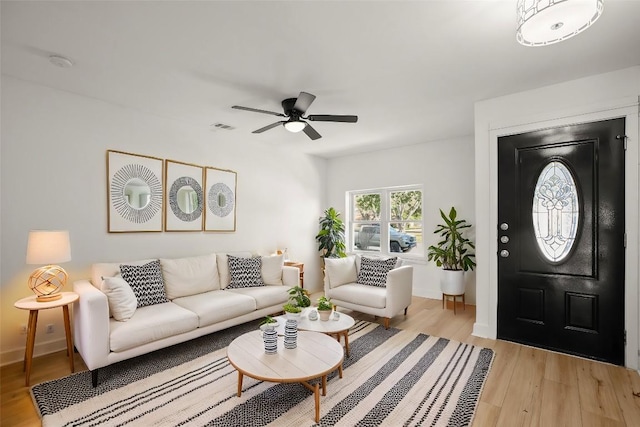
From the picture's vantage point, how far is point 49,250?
262 centimetres

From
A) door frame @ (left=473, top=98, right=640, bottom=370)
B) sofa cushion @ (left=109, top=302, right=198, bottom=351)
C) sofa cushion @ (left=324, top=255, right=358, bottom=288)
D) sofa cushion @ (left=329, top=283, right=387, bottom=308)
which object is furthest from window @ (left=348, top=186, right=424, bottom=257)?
sofa cushion @ (left=109, top=302, right=198, bottom=351)

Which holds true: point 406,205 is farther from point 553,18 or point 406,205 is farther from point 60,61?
point 60,61

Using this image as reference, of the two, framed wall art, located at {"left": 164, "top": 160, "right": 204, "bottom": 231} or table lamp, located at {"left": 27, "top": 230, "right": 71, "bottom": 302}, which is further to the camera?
framed wall art, located at {"left": 164, "top": 160, "right": 204, "bottom": 231}

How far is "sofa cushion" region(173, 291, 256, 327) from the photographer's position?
10.4 feet

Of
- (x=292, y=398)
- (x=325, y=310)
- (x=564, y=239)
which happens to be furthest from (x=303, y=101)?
(x=564, y=239)

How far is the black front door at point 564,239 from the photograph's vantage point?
2.81m

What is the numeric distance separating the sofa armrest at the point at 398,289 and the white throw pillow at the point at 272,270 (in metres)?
1.48

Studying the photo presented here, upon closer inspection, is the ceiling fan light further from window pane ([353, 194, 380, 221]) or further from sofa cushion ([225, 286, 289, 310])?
window pane ([353, 194, 380, 221])

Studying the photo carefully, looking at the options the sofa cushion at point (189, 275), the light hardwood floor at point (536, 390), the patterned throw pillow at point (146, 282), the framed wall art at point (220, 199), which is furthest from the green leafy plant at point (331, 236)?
the patterned throw pillow at point (146, 282)

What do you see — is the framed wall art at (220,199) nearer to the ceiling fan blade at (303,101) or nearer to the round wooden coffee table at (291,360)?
the ceiling fan blade at (303,101)

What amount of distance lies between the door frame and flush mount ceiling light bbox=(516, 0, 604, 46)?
1.54 m

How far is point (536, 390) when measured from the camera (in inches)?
93.7

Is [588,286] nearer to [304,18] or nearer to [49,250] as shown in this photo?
[304,18]

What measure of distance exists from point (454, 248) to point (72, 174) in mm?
4855
